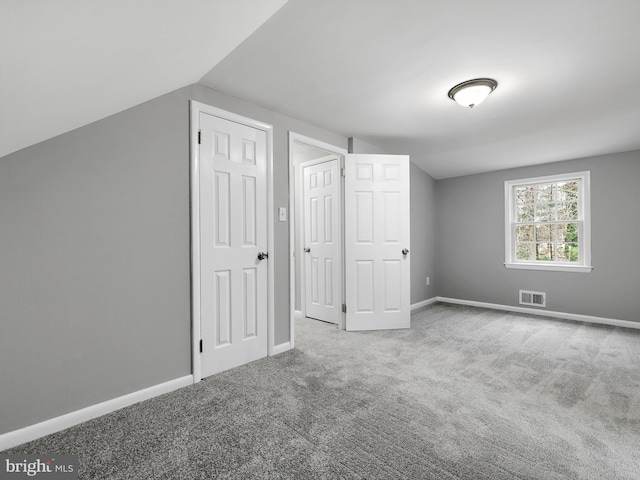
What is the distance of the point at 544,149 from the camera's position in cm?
392

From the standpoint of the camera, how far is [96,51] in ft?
3.72

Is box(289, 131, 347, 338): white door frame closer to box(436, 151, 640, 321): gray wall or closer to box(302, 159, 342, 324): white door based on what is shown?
box(302, 159, 342, 324): white door

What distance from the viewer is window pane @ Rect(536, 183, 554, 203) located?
14.5 feet

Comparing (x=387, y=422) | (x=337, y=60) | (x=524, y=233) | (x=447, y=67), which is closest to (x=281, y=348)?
(x=387, y=422)

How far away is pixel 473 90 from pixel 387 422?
95.9 inches

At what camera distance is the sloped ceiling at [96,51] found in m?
0.88

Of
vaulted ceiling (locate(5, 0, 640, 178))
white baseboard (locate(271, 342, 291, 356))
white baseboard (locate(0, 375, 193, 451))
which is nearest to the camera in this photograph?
vaulted ceiling (locate(5, 0, 640, 178))

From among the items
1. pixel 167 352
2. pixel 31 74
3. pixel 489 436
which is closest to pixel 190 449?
pixel 167 352

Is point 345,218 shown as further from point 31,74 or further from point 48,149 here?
point 31,74

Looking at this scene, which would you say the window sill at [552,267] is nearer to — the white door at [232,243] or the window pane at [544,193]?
the window pane at [544,193]

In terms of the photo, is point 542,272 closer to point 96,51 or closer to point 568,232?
point 568,232

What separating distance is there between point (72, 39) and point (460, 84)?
8.04 feet

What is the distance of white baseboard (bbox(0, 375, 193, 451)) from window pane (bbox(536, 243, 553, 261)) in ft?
15.8

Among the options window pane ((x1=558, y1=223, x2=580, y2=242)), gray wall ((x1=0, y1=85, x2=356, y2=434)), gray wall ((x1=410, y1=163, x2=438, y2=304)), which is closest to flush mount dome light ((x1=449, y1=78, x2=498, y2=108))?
gray wall ((x1=0, y1=85, x2=356, y2=434))
